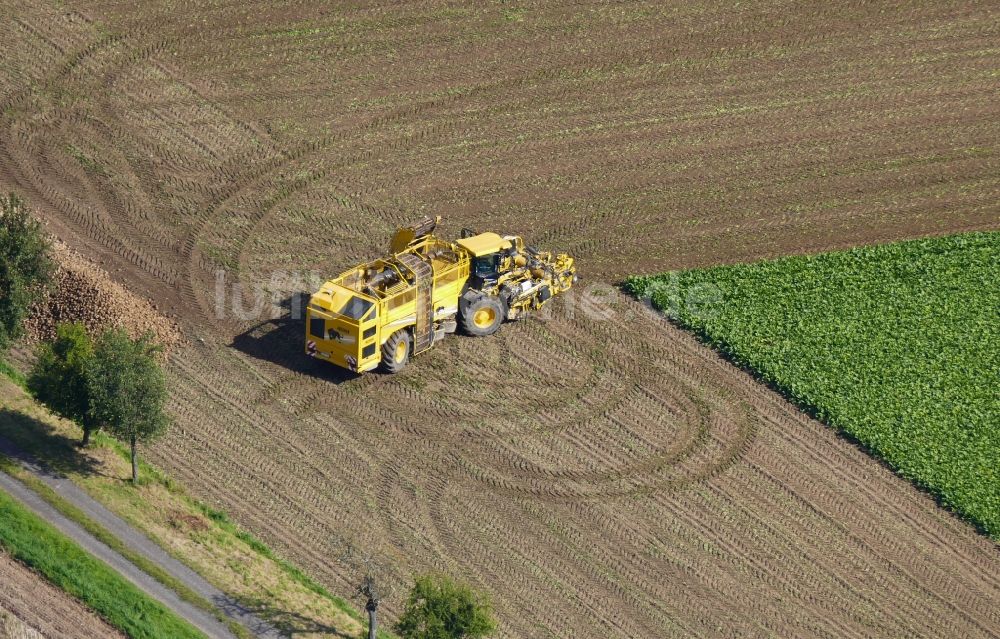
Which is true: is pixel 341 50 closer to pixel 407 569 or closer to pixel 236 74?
pixel 236 74

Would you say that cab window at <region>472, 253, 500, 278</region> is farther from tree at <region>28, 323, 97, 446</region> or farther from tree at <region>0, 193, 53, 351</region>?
tree at <region>0, 193, 53, 351</region>

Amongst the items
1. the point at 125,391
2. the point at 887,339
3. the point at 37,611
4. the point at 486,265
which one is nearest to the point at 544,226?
the point at 486,265

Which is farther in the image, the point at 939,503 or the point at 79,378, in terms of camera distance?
the point at 939,503

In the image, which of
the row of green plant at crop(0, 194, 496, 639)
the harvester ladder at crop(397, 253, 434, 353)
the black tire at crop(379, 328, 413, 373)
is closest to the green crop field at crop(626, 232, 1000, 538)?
the harvester ladder at crop(397, 253, 434, 353)

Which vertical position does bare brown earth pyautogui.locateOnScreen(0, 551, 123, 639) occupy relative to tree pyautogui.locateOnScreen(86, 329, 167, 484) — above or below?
below

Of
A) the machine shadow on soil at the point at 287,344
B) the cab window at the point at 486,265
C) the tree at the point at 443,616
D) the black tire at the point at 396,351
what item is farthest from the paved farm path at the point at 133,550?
the cab window at the point at 486,265

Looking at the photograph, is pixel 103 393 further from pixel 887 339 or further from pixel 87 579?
pixel 887 339

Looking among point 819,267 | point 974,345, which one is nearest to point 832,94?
point 819,267
